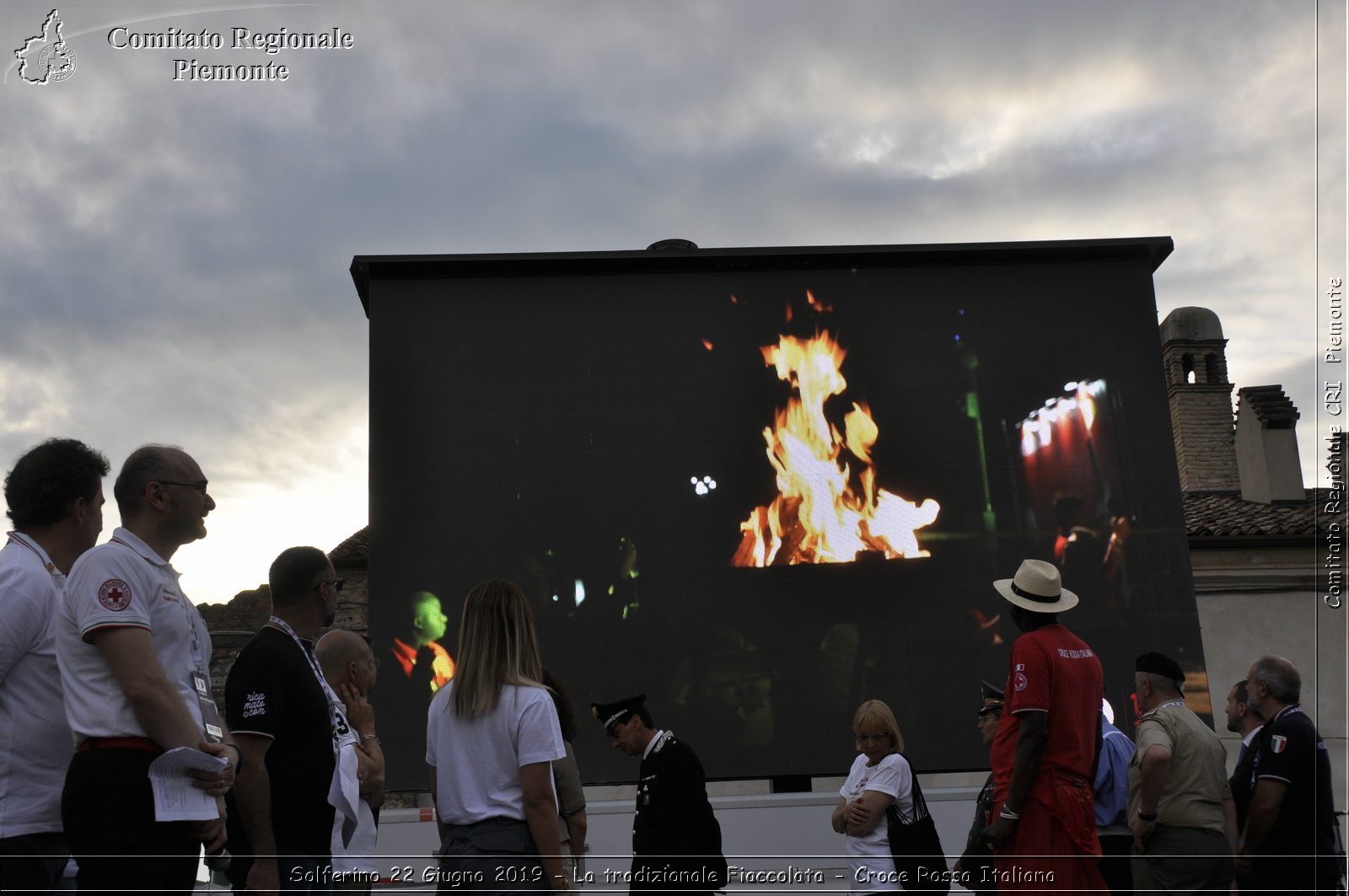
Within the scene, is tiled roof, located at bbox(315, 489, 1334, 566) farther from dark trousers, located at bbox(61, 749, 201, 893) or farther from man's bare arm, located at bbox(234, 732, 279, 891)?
dark trousers, located at bbox(61, 749, 201, 893)

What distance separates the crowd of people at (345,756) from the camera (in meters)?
2.88

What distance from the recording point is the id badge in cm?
308

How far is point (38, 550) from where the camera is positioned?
336 centimetres

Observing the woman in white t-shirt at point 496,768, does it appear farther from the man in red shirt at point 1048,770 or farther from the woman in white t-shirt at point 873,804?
the woman in white t-shirt at point 873,804

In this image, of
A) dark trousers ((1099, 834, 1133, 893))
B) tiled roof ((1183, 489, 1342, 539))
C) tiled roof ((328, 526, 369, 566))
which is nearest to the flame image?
dark trousers ((1099, 834, 1133, 893))

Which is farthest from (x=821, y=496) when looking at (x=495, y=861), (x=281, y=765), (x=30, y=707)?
(x=30, y=707)

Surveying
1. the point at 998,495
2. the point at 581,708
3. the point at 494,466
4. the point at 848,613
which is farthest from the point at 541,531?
the point at 998,495

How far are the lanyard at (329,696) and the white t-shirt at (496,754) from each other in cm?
44

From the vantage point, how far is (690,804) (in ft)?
17.5

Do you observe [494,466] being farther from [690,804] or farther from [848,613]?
[690,804]

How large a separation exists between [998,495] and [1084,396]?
1271mm

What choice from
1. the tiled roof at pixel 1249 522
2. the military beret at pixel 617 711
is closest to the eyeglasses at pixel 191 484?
the military beret at pixel 617 711

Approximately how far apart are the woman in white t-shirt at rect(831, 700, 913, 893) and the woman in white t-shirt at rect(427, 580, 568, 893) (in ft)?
7.74

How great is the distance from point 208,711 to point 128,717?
0.28m
